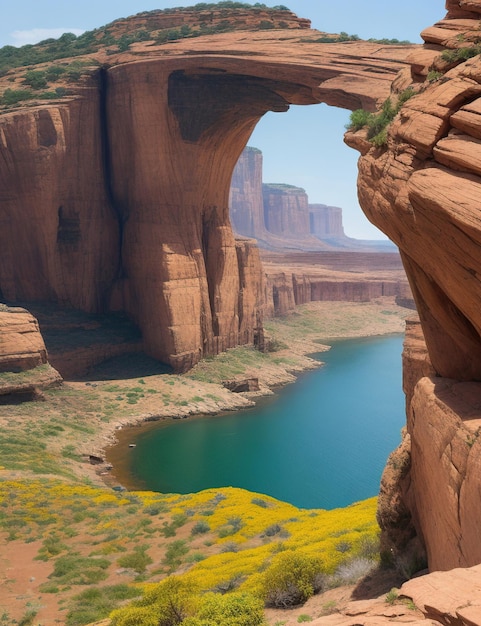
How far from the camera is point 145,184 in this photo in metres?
48.7

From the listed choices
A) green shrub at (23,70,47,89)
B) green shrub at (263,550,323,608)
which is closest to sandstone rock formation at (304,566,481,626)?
green shrub at (263,550,323,608)

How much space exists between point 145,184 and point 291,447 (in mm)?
21504

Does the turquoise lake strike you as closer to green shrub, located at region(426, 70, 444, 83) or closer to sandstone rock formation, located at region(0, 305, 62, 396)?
sandstone rock formation, located at region(0, 305, 62, 396)

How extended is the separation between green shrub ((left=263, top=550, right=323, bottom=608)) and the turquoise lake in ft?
49.9

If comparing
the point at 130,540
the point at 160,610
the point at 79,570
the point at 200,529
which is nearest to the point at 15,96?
the point at 130,540

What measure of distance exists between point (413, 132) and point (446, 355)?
12.9ft

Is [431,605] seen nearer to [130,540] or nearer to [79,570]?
[79,570]

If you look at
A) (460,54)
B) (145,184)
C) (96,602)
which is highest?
(460,54)

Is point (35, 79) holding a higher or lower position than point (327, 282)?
higher

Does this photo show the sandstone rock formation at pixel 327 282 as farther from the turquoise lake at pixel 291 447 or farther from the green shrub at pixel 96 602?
the green shrub at pixel 96 602

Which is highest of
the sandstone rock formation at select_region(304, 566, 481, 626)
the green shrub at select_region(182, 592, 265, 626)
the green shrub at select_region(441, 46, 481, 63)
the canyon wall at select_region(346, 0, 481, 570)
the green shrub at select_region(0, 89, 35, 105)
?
the green shrub at select_region(0, 89, 35, 105)

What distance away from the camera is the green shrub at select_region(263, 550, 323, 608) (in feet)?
43.4

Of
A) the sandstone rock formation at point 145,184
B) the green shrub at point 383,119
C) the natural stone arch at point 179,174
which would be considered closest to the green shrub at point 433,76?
the green shrub at point 383,119

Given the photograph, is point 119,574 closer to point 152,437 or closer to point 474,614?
point 474,614
